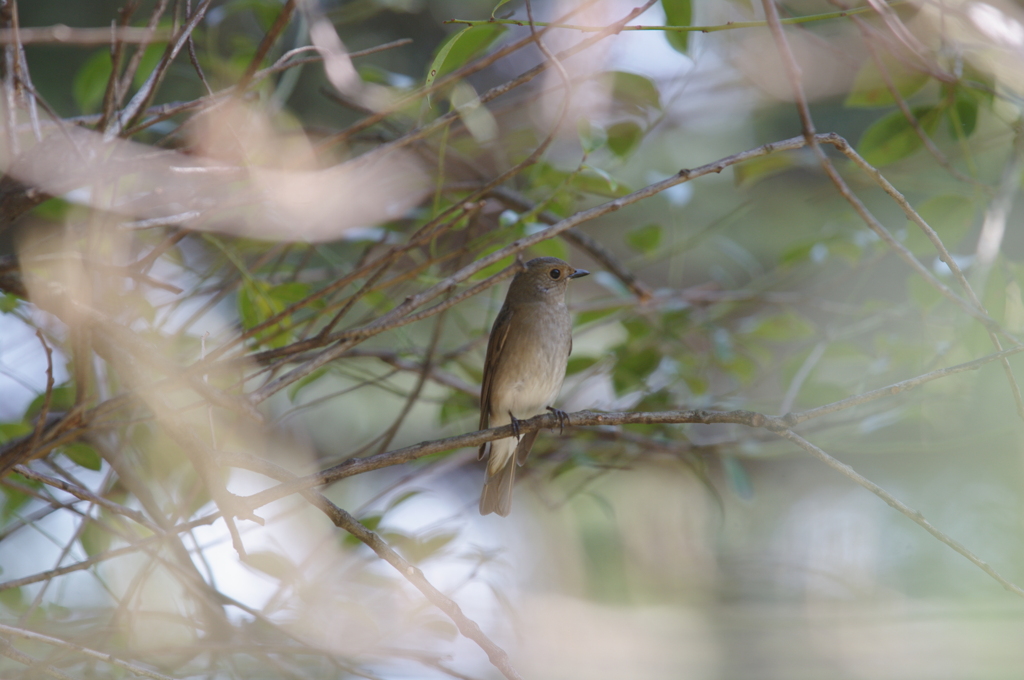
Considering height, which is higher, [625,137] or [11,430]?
[625,137]

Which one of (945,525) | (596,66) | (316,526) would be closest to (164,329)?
(316,526)

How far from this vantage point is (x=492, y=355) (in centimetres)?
363

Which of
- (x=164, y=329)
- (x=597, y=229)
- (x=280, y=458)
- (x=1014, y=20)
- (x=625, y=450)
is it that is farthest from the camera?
(x=597, y=229)

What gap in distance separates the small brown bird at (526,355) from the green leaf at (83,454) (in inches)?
65.9

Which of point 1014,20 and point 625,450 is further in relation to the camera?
point 625,450

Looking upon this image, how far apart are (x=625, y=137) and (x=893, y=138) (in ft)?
3.01

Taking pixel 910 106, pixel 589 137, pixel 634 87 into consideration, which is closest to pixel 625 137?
pixel 634 87

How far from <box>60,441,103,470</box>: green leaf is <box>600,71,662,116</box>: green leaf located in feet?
6.60

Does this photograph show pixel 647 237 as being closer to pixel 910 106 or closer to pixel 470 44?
pixel 910 106

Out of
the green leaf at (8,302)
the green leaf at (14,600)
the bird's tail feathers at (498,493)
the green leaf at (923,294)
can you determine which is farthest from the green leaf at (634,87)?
the green leaf at (14,600)

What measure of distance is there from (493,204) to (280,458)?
5.47ft

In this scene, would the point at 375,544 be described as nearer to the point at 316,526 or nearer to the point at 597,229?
the point at 316,526

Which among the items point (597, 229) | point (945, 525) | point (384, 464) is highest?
point (597, 229)

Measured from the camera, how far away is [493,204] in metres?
3.79
